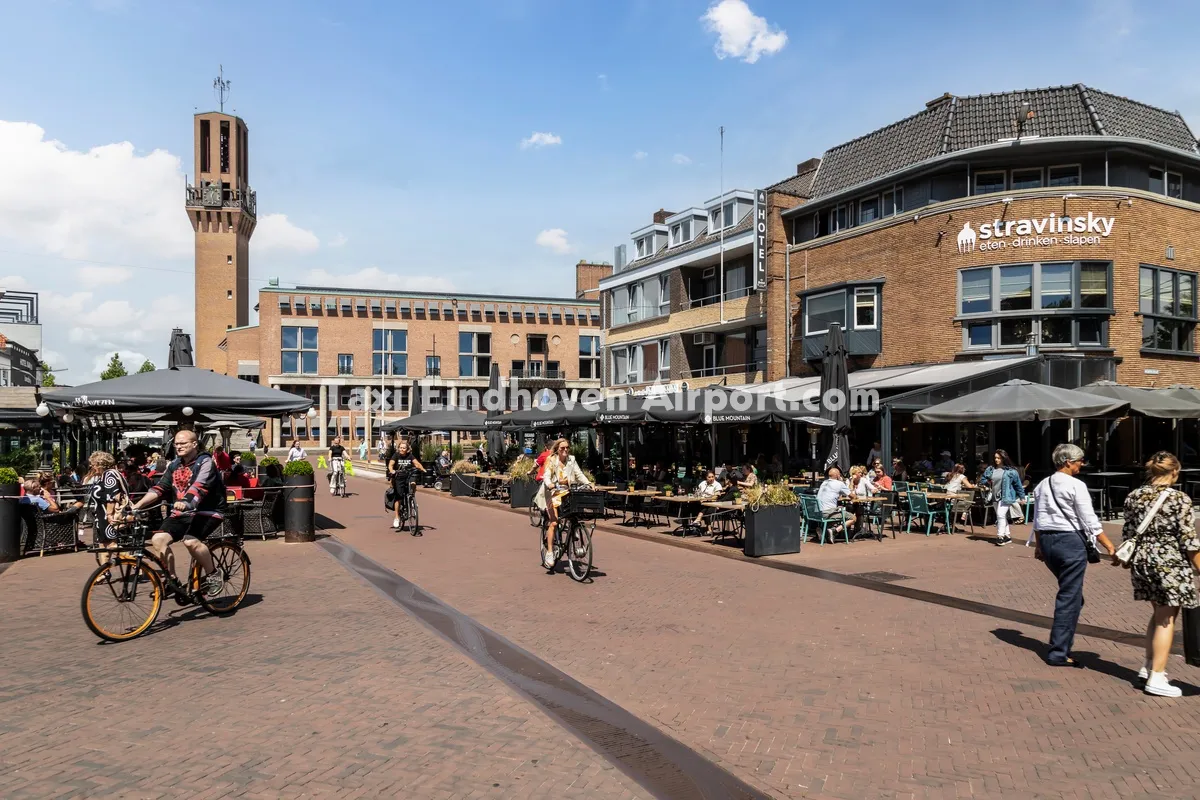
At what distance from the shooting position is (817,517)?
1358cm

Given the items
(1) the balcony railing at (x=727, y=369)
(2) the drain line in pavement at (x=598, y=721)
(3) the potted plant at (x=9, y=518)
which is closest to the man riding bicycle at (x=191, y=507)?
(2) the drain line in pavement at (x=598, y=721)

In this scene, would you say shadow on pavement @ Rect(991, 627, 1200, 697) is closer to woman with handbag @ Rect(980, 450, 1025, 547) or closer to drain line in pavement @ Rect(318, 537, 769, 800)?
drain line in pavement @ Rect(318, 537, 769, 800)

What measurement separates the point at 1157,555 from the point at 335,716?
5495 millimetres

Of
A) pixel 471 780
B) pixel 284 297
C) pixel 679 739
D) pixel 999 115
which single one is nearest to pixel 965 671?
pixel 679 739

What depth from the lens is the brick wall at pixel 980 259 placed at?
21531 millimetres

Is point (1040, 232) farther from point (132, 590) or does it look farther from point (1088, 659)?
point (132, 590)

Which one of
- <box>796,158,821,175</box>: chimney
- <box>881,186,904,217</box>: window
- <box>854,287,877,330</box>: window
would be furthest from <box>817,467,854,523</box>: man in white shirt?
<box>796,158,821,175</box>: chimney

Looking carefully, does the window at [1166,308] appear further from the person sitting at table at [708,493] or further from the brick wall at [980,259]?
the person sitting at table at [708,493]

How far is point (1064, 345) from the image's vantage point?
21703 mm

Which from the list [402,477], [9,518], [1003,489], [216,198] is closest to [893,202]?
[1003,489]

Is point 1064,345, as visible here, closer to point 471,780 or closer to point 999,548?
point 999,548

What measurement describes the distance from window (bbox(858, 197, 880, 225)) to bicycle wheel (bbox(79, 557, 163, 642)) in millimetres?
23417

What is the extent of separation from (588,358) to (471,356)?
10930 mm

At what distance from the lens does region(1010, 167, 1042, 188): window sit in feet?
75.4
